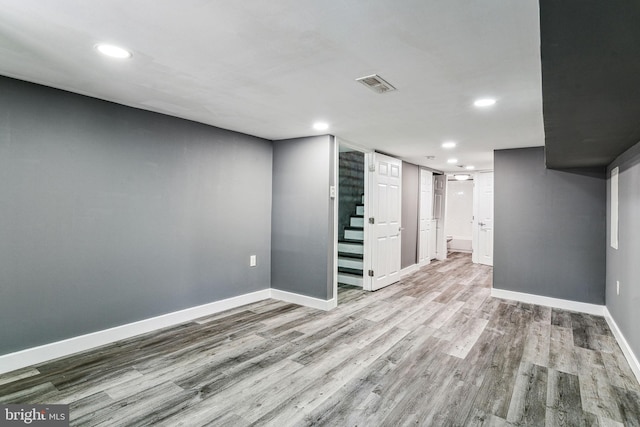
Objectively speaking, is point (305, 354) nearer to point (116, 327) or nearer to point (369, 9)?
point (116, 327)

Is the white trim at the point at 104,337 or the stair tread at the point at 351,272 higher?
the stair tread at the point at 351,272

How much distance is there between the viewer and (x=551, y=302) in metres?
4.28

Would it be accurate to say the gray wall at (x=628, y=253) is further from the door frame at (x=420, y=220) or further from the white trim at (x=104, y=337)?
the white trim at (x=104, y=337)

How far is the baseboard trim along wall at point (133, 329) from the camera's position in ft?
8.08

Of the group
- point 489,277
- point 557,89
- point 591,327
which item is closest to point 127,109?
point 557,89

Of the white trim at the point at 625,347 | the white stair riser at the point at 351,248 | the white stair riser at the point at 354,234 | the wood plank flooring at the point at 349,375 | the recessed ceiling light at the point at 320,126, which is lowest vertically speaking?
the wood plank flooring at the point at 349,375

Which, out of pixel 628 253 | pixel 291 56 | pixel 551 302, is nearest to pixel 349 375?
pixel 291 56

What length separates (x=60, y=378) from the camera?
7.63 feet

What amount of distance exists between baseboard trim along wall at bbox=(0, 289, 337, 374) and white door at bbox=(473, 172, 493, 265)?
4548 millimetres

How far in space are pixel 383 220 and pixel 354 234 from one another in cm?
85

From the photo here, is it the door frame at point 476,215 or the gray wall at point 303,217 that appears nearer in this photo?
the gray wall at point 303,217

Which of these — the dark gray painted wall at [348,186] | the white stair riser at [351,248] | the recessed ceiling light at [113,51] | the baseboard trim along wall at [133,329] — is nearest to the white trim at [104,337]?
A: the baseboard trim along wall at [133,329]

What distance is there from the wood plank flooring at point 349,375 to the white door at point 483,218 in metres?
3.34

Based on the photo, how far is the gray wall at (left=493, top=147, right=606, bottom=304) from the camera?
402cm
